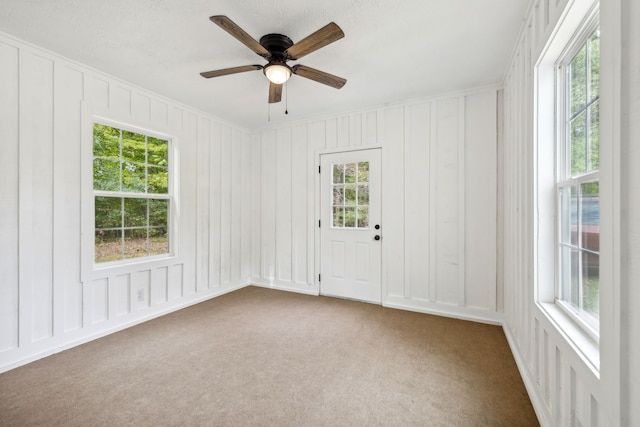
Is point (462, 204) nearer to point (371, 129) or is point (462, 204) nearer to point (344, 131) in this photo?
point (371, 129)

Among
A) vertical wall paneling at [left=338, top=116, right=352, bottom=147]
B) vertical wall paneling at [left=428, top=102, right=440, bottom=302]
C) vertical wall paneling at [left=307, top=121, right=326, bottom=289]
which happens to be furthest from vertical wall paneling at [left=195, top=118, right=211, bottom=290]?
vertical wall paneling at [left=428, top=102, right=440, bottom=302]

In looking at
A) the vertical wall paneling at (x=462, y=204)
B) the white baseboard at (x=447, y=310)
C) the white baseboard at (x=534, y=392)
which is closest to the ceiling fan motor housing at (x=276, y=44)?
the vertical wall paneling at (x=462, y=204)

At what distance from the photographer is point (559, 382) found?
57.1 inches

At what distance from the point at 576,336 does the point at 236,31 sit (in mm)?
2487

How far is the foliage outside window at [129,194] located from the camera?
2.95 metres

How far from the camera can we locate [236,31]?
179 cm

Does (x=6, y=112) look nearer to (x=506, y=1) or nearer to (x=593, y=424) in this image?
(x=506, y=1)

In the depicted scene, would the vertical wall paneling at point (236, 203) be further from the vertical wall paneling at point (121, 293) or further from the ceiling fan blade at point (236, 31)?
the ceiling fan blade at point (236, 31)

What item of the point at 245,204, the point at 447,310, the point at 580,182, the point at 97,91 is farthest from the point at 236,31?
the point at 447,310

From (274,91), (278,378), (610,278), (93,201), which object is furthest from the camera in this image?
(93,201)

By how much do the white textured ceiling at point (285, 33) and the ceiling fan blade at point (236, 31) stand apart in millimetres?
203

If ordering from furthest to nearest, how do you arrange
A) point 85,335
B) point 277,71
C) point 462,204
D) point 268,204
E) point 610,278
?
1. point 268,204
2. point 462,204
3. point 85,335
4. point 277,71
5. point 610,278

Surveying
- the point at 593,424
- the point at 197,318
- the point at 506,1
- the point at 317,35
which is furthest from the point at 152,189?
the point at 593,424

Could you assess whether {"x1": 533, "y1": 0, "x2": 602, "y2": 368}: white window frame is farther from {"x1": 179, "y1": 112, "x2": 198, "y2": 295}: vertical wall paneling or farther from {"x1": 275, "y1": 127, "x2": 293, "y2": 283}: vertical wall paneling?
{"x1": 179, "y1": 112, "x2": 198, "y2": 295}: vertical wall paneling
